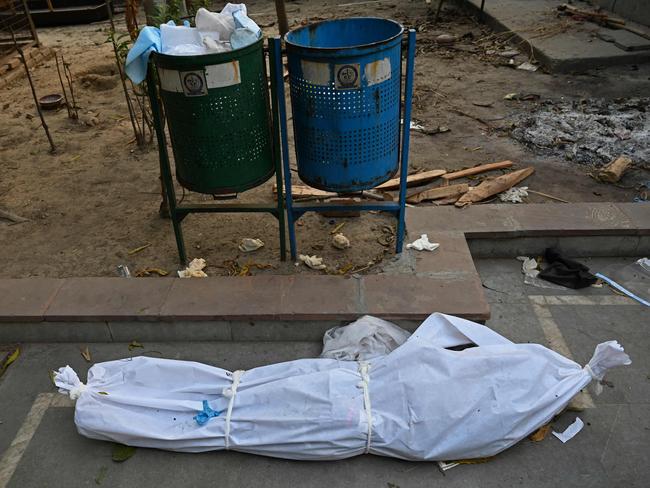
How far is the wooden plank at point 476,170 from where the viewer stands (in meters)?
4.89

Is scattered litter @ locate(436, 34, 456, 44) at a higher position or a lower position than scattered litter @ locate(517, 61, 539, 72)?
higher

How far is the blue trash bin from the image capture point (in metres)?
2.91

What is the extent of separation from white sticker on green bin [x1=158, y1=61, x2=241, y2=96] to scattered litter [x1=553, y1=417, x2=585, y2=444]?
2.62 metres

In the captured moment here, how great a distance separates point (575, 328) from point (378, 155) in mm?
1700

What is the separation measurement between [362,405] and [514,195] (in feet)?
8.93

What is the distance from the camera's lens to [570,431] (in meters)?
2.67

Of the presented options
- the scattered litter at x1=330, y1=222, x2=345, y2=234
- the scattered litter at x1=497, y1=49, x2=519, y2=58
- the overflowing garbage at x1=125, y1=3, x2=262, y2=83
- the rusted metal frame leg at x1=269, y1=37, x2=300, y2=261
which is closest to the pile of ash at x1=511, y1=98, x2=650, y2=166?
the scattered litter at x1=497, y1=49, x2=519, y2=58

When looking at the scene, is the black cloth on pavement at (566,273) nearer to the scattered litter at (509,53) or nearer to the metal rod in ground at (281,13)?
the metal rod in ground at (281,13)

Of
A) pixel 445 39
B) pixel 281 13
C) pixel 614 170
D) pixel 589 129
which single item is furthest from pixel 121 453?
pixel 445 39

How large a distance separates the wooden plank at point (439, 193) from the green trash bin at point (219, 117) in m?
1.58

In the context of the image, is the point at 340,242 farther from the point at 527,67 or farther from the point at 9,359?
the point at 527,67

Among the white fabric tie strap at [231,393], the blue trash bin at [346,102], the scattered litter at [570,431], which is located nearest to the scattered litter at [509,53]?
the blue trash bin at [346,102]

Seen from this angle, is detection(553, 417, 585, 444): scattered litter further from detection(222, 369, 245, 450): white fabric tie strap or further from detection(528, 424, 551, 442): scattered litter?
detection(222, 369, 245, 450): white fabric tie strap

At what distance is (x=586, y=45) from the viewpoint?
26.1 ft
